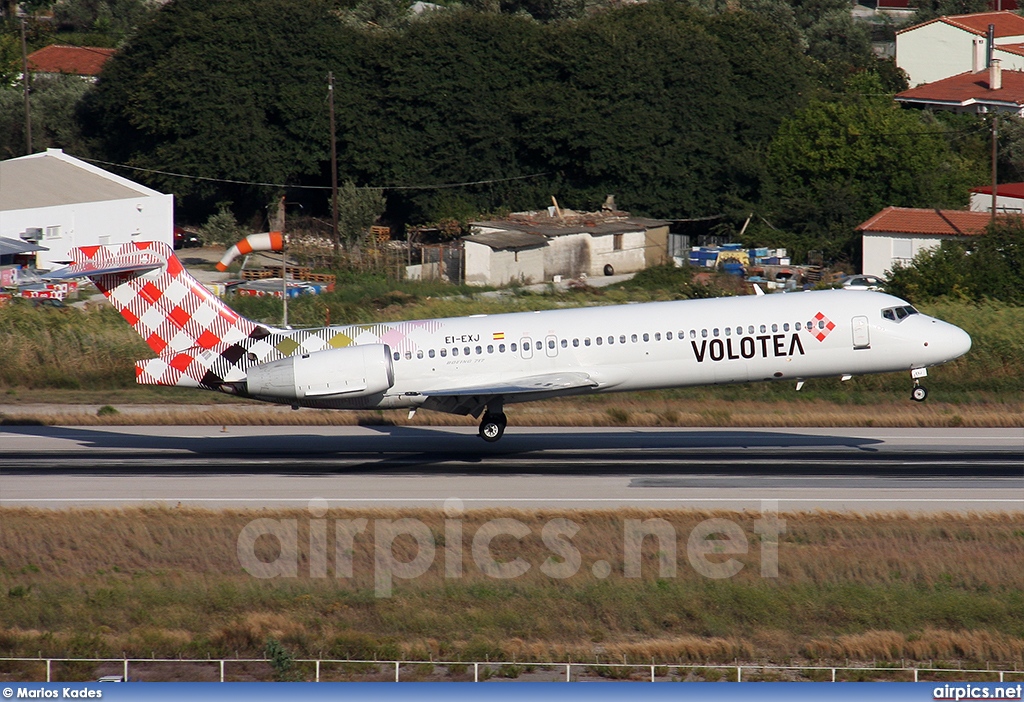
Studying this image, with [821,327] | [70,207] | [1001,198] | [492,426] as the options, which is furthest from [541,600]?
[1001,198]

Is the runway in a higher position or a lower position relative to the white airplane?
lower

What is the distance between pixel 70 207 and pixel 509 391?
52.3 meters

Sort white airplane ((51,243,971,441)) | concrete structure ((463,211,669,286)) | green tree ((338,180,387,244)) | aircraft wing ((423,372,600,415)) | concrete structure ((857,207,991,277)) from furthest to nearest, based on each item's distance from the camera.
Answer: green tree ((338,180,387,244)) < concrete structure ((463,211,669,286)) < concrete structure ((857,207,991,277)) < white airplane ((51,243,971,441)) < aircraft wing ((423,372,600,415))

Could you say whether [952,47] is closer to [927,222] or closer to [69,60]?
[927,222]

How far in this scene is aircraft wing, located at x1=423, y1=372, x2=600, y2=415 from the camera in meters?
32.3

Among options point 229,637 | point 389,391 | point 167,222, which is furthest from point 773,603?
point 167,222

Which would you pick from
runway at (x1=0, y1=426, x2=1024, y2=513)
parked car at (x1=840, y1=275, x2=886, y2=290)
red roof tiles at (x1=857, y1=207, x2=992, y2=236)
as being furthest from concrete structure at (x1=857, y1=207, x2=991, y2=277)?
runway at (x1=0, y1=426, x2=1024, y2=513)

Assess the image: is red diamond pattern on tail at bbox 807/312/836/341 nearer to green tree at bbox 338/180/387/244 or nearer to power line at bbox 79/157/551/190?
green tree at bbox 338/180/387/244

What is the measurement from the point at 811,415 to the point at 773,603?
754 inches

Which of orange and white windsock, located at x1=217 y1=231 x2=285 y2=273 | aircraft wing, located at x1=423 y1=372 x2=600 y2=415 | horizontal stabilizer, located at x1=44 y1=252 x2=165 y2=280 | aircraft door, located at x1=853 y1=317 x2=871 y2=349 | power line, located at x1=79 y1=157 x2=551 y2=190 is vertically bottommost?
aircraft wing, located at x1=423 y1=372 x2=600 y2=415

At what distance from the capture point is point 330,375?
32.1 metres

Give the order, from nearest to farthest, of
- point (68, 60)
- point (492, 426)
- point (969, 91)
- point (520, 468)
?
point (520, 468), point (492, 426), point (969, 91), point (68, 60)

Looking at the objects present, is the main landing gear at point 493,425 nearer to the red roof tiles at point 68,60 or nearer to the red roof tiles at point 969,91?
the red roof tiles at point 969,91

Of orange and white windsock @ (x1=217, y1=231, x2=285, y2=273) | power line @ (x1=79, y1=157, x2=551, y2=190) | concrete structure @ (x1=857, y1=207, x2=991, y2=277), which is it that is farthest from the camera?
power line @ (x1=79, y1=157, x2=551, y2=190)
